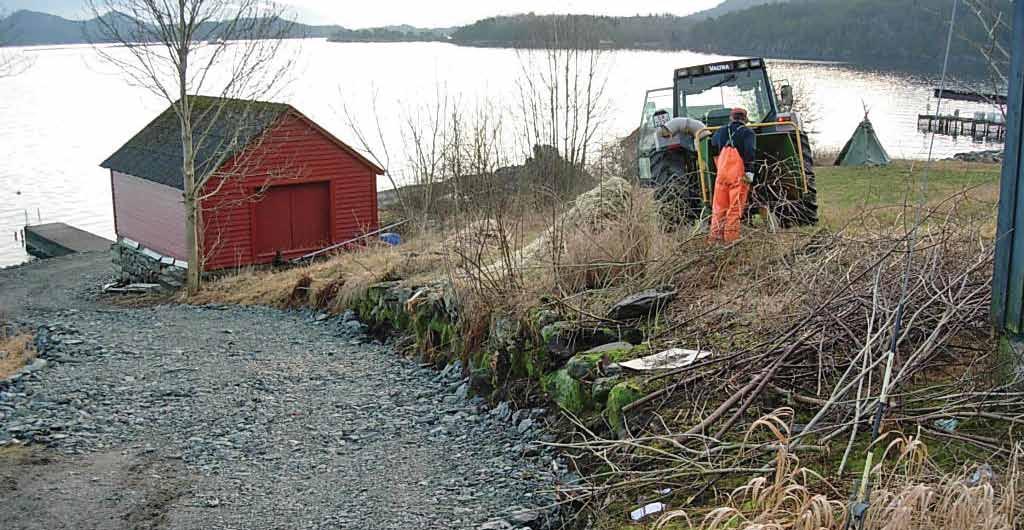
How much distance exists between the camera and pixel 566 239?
1111 cm

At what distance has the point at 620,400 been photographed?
760cm

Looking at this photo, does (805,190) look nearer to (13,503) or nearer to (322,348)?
(322,348)

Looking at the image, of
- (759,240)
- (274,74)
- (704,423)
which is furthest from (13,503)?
(274,74)

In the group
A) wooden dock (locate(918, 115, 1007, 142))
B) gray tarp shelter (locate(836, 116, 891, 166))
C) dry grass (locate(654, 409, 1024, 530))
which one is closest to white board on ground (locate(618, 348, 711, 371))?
dry grass (locate(654, 409, 1024, 530))

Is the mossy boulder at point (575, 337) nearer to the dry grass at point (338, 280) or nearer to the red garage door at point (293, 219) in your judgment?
the dry grass at point (338, 280)

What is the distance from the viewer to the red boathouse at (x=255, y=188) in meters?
25.2

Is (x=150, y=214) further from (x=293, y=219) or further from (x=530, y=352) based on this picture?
(x=530, y=352)

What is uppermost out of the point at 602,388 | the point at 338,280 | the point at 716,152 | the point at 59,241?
the point at 716,152

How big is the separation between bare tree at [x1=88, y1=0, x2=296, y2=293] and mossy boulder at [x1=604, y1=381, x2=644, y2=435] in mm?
17840

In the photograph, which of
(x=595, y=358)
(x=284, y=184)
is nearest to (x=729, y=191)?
(x=595, y=358)

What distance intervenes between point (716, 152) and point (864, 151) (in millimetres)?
24397

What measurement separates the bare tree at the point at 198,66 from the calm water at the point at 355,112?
1511 millimetres

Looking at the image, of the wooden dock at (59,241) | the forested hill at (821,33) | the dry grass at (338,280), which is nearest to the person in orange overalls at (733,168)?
the dry grass at (338,280)

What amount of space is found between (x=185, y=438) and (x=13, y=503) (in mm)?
1973
